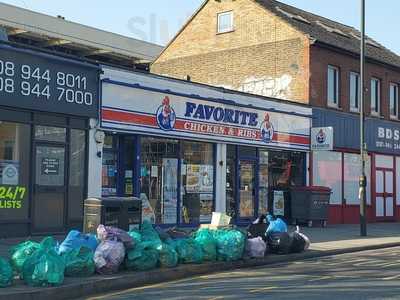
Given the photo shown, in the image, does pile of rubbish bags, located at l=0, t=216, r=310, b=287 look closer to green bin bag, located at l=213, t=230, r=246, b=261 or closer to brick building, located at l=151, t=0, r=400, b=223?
green bin bag, located at l=213, t=230, r=246, b=261

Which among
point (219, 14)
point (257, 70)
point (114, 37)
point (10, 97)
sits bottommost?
point (10, 97)

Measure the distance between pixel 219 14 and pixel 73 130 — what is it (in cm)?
1487

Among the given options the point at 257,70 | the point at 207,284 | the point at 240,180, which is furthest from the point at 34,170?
the point at 257,70

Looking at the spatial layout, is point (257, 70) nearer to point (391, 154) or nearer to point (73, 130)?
point (391, 154)

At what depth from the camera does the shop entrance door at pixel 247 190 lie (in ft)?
72.9

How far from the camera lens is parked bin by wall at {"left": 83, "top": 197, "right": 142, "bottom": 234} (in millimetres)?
12586

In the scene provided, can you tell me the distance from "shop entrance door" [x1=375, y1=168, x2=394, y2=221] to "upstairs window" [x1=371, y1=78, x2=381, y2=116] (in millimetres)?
2677

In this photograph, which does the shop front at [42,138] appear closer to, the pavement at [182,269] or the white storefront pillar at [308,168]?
the pavement at [182,269]

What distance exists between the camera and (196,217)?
2050 centimetres

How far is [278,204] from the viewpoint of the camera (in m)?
23.3

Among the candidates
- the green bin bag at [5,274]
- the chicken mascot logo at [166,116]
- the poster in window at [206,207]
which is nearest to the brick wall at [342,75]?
the poster in window at [206,207]

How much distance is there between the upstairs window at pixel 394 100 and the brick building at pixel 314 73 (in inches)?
1.9

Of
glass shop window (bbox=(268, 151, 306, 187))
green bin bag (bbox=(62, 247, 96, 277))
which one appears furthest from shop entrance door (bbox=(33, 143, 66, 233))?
glass shop window (bbox=(268, 151, 306, 187))

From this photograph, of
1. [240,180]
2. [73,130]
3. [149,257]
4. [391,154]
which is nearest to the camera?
[149,257]
